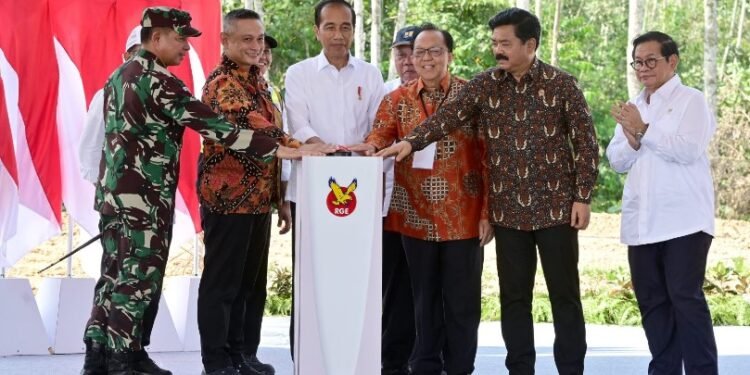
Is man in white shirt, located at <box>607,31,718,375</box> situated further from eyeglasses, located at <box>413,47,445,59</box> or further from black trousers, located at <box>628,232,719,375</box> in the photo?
eyeglasses, located at <box>413,47,445,59</box>

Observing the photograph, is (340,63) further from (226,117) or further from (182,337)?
(182,337)

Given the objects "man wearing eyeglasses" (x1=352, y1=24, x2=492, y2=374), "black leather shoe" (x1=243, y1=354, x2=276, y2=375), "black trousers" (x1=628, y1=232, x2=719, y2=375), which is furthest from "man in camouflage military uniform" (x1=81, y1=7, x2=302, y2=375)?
"black trousers" (x1=628, y1=232, x2=719, y2=375)

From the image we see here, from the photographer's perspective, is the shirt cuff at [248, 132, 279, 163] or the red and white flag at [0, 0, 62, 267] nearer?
the shirt cuff at [248, 132, 279, 163]

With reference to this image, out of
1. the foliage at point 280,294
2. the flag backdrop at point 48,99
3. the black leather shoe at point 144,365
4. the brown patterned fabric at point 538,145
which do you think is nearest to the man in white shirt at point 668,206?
the brown patterned fabric at point 538,145

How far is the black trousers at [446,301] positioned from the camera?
5.27m

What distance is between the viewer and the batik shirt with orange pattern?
5258 mm

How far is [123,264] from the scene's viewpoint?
511cm

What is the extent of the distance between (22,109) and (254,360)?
1.95 meters

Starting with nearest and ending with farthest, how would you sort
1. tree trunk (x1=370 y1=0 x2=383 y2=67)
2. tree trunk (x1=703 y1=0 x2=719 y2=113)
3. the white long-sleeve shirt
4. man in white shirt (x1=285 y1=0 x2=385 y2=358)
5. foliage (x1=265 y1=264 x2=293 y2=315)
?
man in white shirt (x1=285 y1=0 x2=385 y2=358), the white long-sleeve shirt, foliage (x1=265 y1=264 x2=293 y2=315), tree trunk (x1=703 y1=0 x2=719 y2=113), tree trunk (x1=370 y1=0 x2=383 y2=67)

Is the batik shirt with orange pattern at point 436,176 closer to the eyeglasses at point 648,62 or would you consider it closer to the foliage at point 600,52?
the eyeglasses at point 648,62

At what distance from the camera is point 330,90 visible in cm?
561

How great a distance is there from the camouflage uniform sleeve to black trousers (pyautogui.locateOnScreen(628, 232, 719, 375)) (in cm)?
177

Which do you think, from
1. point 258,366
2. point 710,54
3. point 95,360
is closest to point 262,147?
point 258,366

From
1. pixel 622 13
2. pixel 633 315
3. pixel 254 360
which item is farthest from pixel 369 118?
pixel 622 13
